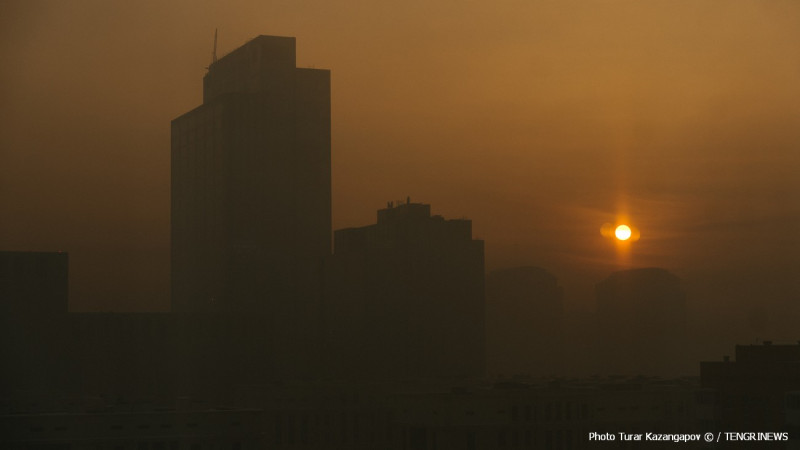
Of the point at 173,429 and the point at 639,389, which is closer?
the point at 173,429

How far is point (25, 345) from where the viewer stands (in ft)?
587

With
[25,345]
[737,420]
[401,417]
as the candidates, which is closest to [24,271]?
[25,345]

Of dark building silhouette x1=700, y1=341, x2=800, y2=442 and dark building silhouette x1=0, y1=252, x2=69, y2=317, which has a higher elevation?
dark building silhouette x1=0, y1=252, x2=69, y2=317

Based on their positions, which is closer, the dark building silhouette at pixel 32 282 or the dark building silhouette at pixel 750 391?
the dark building silhouette at pixel 750 391

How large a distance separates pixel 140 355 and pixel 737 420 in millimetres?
128198

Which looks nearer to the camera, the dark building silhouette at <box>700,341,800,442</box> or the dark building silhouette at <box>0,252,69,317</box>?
the dark building silhouette at <box>700,341,800,442</box>

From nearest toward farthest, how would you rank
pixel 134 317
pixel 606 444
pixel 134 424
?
pixel 134 424
pixel 606 444
pixel 134 317

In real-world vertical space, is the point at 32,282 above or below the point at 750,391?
above

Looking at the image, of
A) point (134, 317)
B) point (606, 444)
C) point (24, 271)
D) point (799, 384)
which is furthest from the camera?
point (134, 317)

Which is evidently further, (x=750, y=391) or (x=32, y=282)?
(x=32, y=282)

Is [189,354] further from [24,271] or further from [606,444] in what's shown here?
[606,444]

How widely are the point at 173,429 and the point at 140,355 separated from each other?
105844 millimetres

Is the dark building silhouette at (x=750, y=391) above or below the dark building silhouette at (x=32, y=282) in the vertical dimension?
below

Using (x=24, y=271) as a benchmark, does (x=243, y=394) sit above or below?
below
